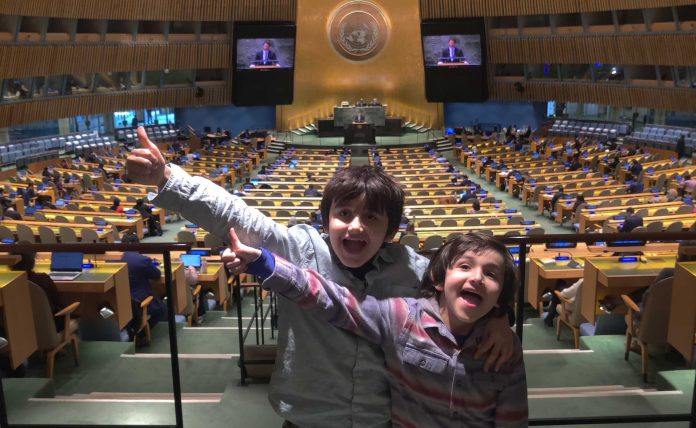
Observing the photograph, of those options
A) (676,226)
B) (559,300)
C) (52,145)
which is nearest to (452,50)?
(52,145)

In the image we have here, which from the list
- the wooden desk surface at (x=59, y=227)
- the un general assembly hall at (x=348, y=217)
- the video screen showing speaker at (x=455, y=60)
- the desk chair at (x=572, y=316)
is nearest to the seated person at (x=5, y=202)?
the un general assembly hall at (x=348, y=217)

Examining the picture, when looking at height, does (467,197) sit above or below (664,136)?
below

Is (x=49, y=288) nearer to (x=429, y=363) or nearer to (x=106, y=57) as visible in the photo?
(x=429, y=363)

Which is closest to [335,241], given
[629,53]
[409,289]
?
[409,289]

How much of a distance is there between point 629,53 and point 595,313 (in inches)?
912

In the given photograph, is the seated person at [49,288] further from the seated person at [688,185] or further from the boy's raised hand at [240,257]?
the seated person at [688,185]

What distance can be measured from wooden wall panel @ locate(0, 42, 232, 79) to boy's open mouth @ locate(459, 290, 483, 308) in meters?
23.4

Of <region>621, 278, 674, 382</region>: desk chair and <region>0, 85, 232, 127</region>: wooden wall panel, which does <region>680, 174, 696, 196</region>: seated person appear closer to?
<region>621, 278, 674, 382</region>: desk chair

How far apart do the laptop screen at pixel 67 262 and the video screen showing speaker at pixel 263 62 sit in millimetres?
24017

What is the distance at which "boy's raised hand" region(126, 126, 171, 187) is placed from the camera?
7.95ft

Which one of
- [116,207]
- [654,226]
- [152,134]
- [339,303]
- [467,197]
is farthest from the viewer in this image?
[152,134]

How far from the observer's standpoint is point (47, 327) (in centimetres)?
475

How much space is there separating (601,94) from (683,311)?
26328 millimetres

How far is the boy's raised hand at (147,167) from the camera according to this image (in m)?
2.42
